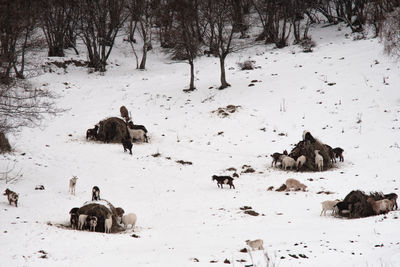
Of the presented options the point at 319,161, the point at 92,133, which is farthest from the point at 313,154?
the point at 92,133

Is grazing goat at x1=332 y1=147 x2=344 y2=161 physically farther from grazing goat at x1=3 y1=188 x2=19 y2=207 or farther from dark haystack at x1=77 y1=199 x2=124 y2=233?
grazing goat at x1=3 y1=188 x2=19 y2=207

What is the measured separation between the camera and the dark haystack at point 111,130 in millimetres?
21891

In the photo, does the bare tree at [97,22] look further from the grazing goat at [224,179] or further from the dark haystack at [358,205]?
the dark haystack at [358,205]

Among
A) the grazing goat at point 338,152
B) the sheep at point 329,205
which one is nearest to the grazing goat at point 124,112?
the grazing goat at point 338,152

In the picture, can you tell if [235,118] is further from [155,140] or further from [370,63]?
[370,63]

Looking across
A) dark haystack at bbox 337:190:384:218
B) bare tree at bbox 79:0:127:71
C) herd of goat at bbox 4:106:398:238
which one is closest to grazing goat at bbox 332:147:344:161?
herd of goat at bbox 4:106:398:238

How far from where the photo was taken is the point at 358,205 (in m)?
11.3

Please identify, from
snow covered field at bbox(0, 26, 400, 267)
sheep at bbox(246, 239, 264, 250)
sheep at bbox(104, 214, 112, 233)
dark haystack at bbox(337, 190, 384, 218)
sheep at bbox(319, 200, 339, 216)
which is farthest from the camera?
sheep at bbox(319, 200, 339, 216)

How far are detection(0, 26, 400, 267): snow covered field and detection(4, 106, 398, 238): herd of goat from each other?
1.32 ft

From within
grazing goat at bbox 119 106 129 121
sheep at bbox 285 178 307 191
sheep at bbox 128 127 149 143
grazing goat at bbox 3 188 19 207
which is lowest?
sheep at bbox 285 178 307 191

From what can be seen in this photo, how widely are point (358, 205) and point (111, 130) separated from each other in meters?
14.5

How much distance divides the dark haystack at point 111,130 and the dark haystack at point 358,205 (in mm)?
13667

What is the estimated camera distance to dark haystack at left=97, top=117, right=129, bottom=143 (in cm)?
2189

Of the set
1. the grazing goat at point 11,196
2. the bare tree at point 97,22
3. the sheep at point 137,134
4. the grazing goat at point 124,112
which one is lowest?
the grazing goat at point 11,196
